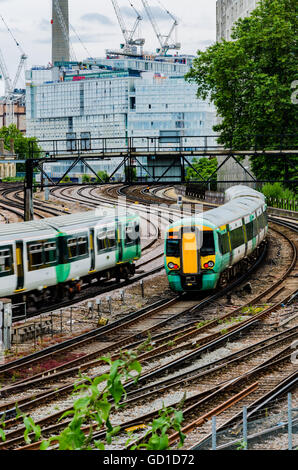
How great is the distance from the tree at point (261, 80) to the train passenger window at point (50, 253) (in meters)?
27.8

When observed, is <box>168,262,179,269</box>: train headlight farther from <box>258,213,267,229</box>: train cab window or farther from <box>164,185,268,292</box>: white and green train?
<box>258,213,267,229</box>: train cab window

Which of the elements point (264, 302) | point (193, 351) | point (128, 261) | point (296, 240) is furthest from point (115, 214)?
point (296, 240)

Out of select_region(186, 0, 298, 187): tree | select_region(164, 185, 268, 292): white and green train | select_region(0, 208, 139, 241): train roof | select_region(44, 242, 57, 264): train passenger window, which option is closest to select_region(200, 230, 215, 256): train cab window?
select_region(164, 185, 268, 292): white and green train

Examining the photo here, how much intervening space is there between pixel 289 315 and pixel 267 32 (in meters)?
33.0

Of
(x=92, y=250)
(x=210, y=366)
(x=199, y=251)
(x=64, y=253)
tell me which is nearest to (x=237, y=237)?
(x=199, y=251)

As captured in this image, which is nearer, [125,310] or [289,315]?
[289,315]

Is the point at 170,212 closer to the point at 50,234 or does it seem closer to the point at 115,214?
the point at 115,214

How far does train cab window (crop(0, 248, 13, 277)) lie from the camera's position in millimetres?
24859

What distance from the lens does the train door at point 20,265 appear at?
25594 millimetres

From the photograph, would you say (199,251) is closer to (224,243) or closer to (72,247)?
(224,243)

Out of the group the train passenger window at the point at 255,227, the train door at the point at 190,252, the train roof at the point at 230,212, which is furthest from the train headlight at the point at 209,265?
the train passenger window at the point at 255,227

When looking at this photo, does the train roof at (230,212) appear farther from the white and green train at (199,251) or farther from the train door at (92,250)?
the train door at (92,250)

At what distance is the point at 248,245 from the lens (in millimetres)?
34906
